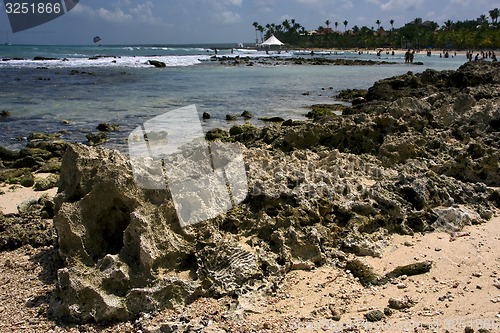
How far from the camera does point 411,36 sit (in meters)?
97.6

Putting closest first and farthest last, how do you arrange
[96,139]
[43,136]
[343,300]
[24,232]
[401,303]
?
[401,303] < [343,300] < [24,232] < [96,139] < [43,136]

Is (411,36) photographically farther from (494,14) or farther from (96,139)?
(96,139)

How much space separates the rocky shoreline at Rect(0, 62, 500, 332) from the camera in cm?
330

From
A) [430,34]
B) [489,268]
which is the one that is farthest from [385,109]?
[430,34]

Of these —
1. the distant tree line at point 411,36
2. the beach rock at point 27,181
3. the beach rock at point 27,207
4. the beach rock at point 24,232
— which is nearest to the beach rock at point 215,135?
the beach rock at point 27,181

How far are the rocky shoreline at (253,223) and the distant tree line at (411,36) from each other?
78.7 metres

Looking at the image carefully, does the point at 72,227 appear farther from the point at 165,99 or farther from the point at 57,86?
the point at 57,86

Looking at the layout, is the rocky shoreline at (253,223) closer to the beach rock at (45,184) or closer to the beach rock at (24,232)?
the beach rock at (24,232)

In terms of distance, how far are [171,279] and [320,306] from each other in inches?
48.5

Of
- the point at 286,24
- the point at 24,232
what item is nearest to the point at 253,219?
the point at 24,232

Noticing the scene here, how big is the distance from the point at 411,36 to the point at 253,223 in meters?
106

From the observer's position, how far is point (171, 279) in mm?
3334

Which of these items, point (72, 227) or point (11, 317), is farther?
point (72, 227)

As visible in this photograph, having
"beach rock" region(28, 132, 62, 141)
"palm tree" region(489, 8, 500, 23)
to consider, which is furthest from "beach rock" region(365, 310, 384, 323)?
"palm tree" region(489, 8, 500, 23)
